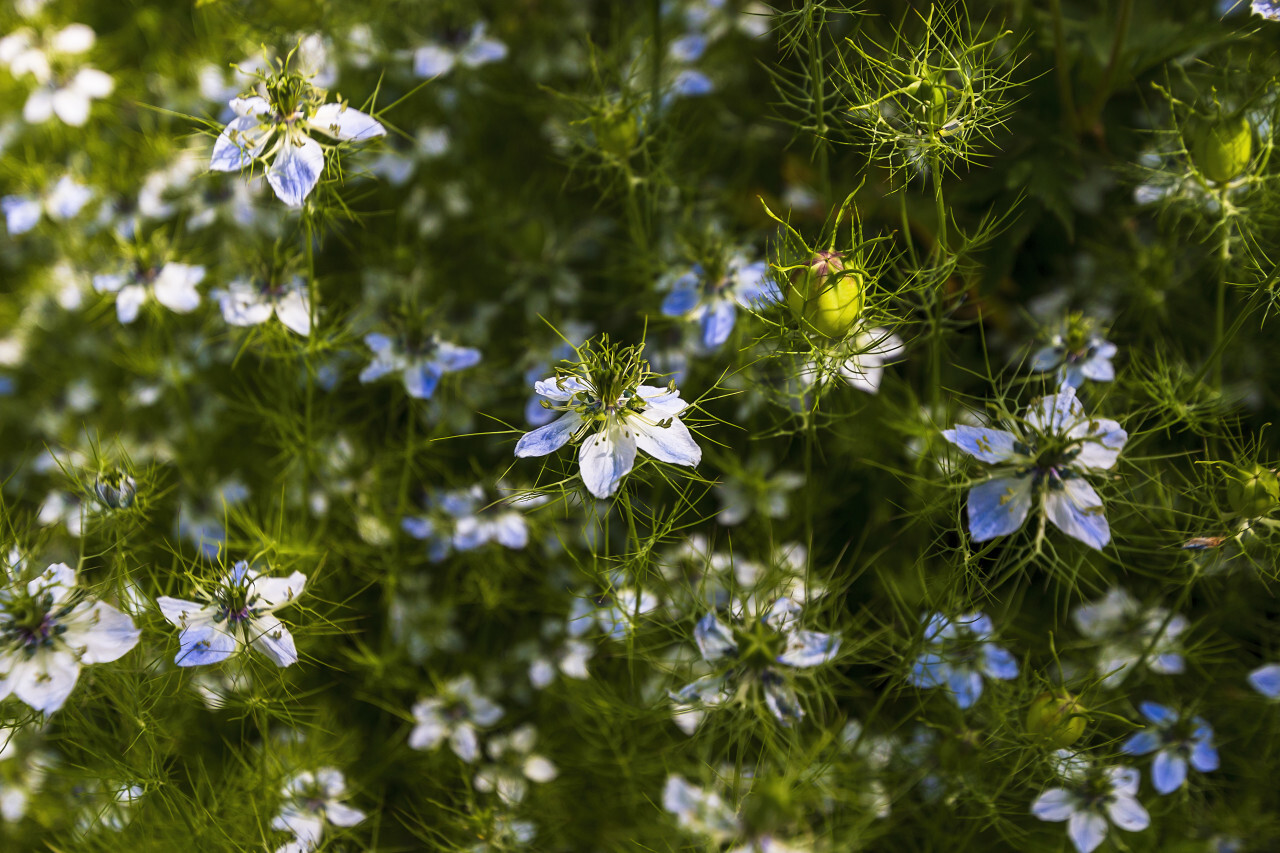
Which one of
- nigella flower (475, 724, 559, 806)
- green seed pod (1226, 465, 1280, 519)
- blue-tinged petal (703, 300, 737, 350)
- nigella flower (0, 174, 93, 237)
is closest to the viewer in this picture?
green seed pod (1226, 465, 1280, 519)

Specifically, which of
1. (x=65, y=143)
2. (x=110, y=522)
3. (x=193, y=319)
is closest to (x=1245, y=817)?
(x=110, y=522)

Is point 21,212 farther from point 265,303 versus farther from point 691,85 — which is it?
point 691,85

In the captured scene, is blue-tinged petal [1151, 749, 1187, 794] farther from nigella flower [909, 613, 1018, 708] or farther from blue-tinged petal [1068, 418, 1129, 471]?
blue-tinged petal [1068, 418, 1129, 471]

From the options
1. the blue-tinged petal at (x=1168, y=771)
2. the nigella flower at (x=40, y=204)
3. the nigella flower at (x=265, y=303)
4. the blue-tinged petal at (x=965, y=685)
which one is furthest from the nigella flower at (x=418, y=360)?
the blue-tinged petal at (x=1168, y=771)

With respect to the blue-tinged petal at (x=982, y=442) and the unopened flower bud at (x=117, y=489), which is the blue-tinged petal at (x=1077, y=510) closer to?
the blue-tinged petal at (x=982, y=442)

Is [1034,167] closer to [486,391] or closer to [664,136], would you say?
[664,136]

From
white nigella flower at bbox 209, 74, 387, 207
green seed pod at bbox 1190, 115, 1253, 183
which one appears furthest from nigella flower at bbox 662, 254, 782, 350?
green seed pod at bbox 1190, 115, 1253, 183

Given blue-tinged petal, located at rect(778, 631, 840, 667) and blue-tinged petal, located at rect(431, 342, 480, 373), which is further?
blue-tinged petal, located at rect(431, 342, 480, 373)
